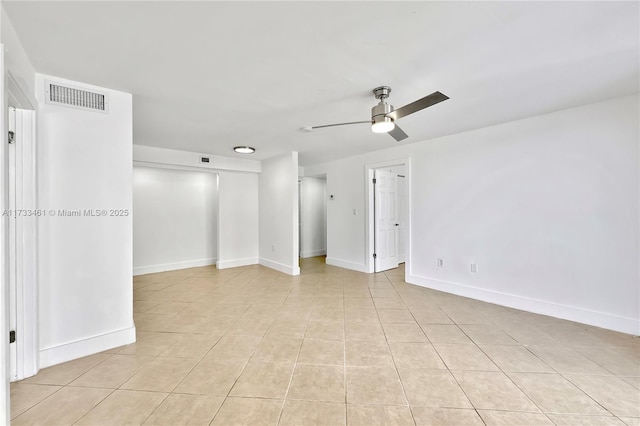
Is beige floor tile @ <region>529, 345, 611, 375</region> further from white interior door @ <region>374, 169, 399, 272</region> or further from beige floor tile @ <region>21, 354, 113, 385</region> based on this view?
beige floor tile @ <region>21, 354, 113, 385</region>

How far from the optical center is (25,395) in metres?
1.74

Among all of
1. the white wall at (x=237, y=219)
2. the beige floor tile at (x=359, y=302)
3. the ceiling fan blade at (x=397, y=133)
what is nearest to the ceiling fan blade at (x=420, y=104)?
the ceiling fan blade at (x=397, y=133)

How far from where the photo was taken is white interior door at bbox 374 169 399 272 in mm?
5105

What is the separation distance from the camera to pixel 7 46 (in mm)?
1533

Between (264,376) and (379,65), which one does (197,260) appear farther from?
(379,65)

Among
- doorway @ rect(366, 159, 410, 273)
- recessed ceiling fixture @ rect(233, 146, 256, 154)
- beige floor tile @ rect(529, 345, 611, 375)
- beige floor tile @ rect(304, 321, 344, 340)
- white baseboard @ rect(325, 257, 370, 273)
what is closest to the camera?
beige floor tile @ rect(529, 345, 611, 375)

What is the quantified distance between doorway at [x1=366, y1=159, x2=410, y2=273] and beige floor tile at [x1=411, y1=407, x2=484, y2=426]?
3.44m

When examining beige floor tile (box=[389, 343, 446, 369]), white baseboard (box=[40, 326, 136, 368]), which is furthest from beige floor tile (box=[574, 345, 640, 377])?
white baseboard (box=[40, 326, 136, 368])

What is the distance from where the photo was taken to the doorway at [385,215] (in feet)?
16.6

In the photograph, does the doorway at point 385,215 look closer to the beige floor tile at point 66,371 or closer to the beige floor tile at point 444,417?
the beige floor tile at point 444,417

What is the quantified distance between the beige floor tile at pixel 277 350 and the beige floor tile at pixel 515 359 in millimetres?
1671

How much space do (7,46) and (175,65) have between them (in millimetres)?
877

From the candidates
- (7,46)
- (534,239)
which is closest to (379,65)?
(7,46)

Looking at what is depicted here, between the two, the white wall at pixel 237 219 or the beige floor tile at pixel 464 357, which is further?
the white wall at pixel 237 219
